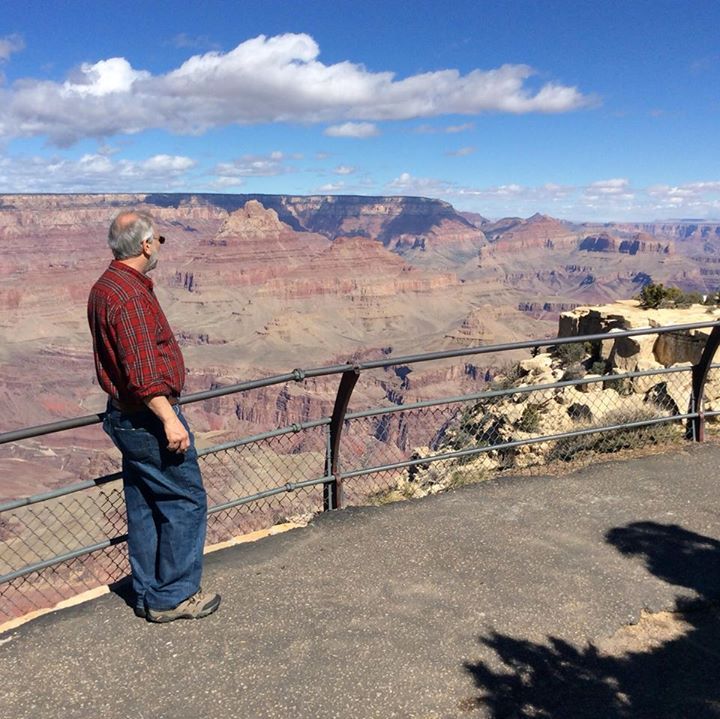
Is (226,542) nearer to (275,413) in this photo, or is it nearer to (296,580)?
(296,580)

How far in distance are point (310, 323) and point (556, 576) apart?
433 ft

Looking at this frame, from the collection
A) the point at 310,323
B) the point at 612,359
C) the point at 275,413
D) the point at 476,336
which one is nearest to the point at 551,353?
the point at 612,359

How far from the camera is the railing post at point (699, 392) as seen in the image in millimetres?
5539

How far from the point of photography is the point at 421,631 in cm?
327

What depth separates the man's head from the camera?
302 centimetres

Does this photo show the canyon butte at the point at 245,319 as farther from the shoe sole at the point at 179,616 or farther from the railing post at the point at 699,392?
the shoe sole at the point at 179,616

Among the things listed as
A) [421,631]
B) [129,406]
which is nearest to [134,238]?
[129,406]

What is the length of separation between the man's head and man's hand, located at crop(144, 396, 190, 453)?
2.15 ft

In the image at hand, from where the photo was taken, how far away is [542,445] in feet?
26.7

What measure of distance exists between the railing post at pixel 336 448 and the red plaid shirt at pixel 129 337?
1534 millimetres

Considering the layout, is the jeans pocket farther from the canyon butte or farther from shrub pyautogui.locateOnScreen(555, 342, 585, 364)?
the canyon butte

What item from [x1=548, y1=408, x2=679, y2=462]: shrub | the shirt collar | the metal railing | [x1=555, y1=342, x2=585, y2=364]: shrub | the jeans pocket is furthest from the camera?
[x1=555, y1=342, x2=585, y2=364]: shrub

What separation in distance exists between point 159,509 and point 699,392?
4.71 metres

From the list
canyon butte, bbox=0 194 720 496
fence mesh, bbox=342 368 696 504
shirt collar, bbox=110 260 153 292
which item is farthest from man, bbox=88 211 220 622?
canyon butte, bbox=0 194 720 496
